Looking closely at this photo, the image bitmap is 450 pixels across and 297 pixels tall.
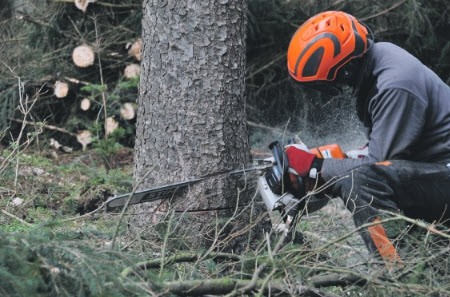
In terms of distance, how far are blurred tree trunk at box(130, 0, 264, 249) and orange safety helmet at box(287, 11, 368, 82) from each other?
40cm

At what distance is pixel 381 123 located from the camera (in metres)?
4.39

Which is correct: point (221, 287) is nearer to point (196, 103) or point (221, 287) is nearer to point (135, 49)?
point (196, 103)

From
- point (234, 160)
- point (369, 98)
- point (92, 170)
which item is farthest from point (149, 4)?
point (92, 170)

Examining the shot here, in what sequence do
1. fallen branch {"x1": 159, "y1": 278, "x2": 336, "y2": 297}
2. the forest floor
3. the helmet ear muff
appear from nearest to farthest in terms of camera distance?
the forest floor, fallen branch {"x1": 159, "y1": 278, "x2": 336, "y2": 297}, the helmet ear muff

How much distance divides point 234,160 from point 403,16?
15.6 ft

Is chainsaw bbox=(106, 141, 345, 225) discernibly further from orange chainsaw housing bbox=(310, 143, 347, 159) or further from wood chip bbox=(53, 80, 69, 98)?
wood chip bbox=(53, 80, 69, 98)

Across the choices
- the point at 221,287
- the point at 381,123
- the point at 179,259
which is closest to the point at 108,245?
the point at 179,259

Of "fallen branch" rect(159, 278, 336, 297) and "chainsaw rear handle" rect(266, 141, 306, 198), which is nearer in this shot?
"fallen branch" rect(159, 278, 336, 297)

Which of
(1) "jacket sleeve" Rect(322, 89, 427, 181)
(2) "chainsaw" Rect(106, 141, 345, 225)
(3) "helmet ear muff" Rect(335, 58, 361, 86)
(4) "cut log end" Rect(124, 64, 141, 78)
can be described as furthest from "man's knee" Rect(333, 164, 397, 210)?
(4) "cut log end" Rect(124, 64, 141, 78)

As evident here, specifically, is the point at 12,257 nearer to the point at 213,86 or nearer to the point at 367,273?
the point at 367,273

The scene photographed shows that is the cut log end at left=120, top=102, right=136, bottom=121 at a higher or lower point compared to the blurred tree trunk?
lower

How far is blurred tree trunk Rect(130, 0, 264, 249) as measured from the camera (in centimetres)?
468

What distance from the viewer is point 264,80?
9094 millimetres

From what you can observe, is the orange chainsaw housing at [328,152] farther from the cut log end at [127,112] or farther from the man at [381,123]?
the cut log end at [127,112]
